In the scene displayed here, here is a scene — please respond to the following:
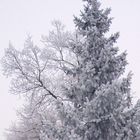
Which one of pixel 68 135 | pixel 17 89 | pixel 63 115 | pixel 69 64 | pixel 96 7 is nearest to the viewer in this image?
pixel 68 135

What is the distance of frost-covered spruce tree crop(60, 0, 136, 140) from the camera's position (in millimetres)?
10922

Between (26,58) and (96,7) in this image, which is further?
(26,58)

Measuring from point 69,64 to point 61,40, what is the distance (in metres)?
1.25

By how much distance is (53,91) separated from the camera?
18.1m

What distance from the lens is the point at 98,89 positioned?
1134cm

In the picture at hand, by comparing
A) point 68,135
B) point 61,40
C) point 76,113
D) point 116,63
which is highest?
point 61,40

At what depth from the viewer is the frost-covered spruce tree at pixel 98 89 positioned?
10922 mm

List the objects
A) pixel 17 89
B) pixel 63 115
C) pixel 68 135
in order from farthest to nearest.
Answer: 1. pixel 17 89
2. pixel 63 115
3. pixel 68 135

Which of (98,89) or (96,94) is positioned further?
(98,89)

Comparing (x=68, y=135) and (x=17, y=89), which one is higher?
(x=17, y=89)

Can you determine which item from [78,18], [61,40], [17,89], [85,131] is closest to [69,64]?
[61,40]

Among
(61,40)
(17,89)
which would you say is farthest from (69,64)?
(17,89)

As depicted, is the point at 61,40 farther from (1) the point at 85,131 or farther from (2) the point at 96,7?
(1) the point at 85,131

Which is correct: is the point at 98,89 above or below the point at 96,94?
above
